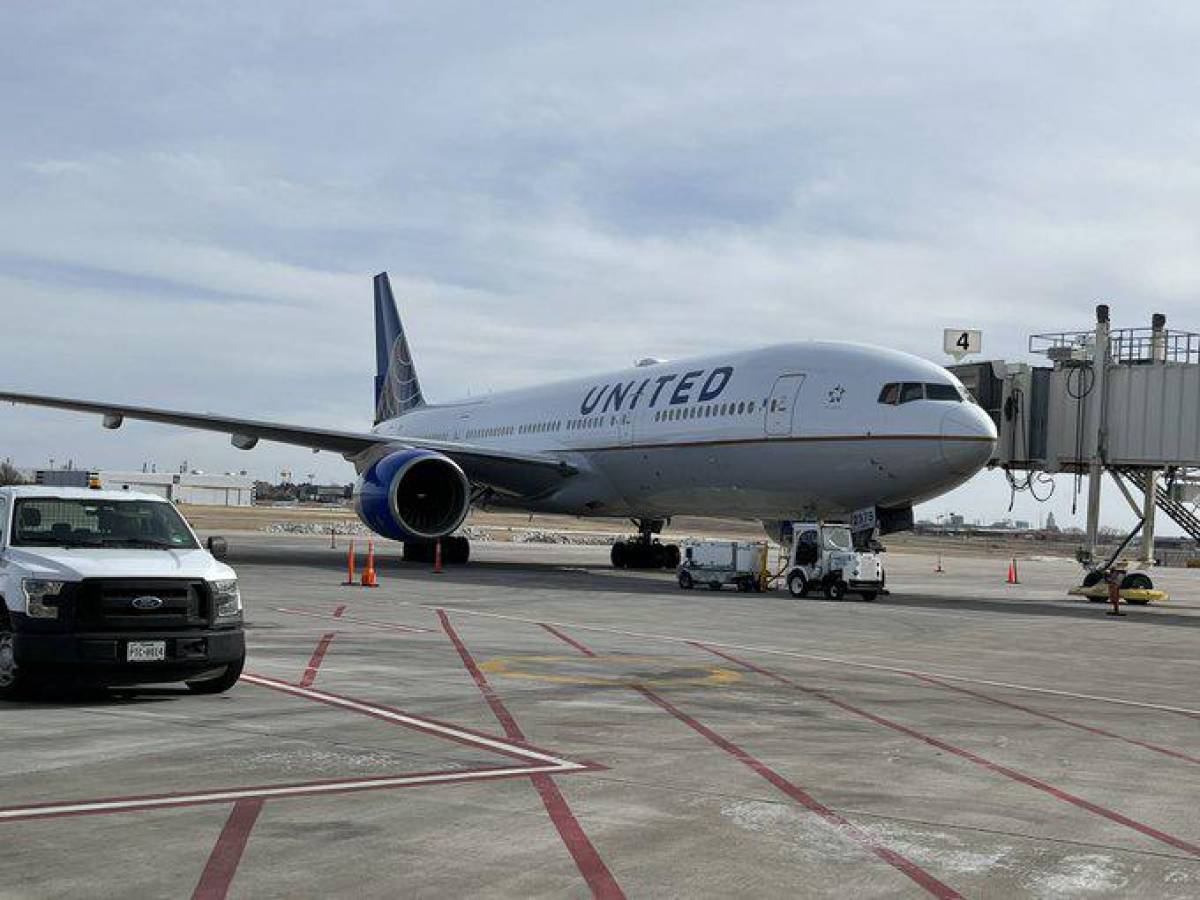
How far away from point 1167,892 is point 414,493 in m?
26.9

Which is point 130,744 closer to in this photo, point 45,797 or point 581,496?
point 45,797

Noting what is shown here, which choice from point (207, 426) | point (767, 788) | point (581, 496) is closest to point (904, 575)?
point (581, 496)

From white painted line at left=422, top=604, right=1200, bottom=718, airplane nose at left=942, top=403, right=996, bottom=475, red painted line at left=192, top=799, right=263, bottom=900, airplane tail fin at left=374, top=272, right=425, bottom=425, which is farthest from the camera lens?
airplane tail fin at left=374, top=272, right=425, bottom=425

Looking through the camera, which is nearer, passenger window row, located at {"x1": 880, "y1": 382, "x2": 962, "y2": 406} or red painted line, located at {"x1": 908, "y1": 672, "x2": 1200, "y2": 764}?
red painted line, located at {"x1": 908, "y1": 672, "x2": 1200, "y2": 764}

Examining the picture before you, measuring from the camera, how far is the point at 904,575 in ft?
→ 127

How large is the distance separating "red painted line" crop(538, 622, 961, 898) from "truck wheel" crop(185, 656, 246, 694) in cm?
331

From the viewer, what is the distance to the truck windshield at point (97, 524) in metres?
11.1

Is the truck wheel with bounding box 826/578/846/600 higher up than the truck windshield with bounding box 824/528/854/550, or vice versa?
the truck windshield with bounding box 824/528/854/550

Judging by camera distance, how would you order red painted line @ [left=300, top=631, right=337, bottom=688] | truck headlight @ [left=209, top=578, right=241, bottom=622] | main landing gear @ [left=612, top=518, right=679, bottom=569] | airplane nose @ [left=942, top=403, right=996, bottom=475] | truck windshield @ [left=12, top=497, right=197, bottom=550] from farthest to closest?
main landing gear @ [left=612, top=518, right=679, bottom=569] < airplane nose @ [left=942, top=403, right=996, bottom=475] < red painted line @ [left=300, top=631, right=337, bottom=688] < truck windshield @ [left=12, top=497, right=197, bottom=550] < truck headlight @ [left=209, top=578, right=241, bottom=622]

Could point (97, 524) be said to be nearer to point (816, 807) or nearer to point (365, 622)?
point (365, 622)

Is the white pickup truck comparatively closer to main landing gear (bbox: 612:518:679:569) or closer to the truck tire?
the truck tire

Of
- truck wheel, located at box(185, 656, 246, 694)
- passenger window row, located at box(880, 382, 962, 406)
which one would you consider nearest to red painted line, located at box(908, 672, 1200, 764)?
truck wheel, located at box(185, 656, 246, 694)

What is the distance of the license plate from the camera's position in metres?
10.0

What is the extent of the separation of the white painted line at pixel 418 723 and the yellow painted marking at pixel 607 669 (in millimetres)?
2068
